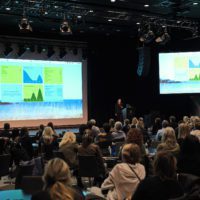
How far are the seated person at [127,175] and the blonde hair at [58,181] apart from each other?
4.29 ft

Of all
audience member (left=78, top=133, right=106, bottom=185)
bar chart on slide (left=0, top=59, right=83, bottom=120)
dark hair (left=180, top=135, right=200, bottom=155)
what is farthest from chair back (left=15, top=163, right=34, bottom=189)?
bar chart on slide (left=0, top=59, right=83, bottom=120)

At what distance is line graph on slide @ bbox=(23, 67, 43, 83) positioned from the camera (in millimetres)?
15163

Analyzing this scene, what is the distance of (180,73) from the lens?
52.8ft

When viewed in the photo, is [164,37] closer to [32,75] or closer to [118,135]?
[32,75]

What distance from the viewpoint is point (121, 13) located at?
13133 millimetres

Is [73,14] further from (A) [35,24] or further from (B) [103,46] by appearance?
(B) [103,46]

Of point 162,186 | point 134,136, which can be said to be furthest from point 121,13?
point 162,186

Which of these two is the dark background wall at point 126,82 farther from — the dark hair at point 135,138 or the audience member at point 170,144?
the dark hair at point 135,138

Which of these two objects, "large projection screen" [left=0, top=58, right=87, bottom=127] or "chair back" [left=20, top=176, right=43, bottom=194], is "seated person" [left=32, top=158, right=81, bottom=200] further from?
"large projection screen" [left=0, top=58, right=87, bottom=127]

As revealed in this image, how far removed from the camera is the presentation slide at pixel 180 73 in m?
16.1

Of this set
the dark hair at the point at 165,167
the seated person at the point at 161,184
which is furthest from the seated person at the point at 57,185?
the dark hair at the point at 165,167

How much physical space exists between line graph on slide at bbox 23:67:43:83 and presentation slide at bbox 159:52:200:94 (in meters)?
5.04

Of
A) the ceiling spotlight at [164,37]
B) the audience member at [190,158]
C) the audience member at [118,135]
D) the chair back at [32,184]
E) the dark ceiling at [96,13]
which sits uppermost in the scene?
the dark ceiling at [96,13]

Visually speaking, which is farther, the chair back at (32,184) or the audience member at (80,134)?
the audience member at (80,134)
